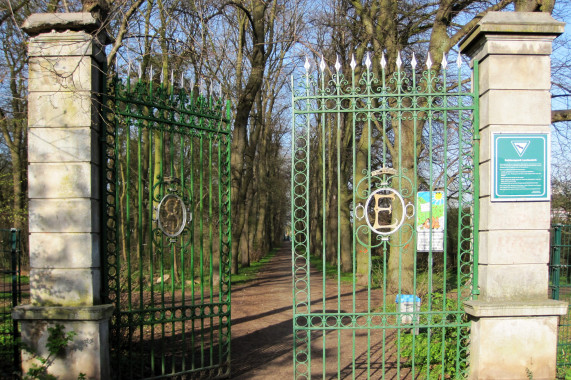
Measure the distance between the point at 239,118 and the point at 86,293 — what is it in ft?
34.5

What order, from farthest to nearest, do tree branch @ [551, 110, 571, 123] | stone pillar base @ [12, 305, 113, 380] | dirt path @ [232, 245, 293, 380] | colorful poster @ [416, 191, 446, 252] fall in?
tree branch @ [551, 110, 571, 123] < colorful poster @ [416, 191, 446, 252] < dirt path @ [232, 245, 293, 380] < stone pillar base @ [12, 305, 113, 380]

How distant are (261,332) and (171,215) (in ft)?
14.4

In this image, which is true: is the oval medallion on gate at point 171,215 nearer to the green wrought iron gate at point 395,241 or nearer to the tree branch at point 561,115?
the green wrought iron gate at point 395,241

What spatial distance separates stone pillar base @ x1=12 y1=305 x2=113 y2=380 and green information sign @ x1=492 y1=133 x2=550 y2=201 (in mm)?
4280

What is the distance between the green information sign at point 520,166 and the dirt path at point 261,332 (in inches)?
145

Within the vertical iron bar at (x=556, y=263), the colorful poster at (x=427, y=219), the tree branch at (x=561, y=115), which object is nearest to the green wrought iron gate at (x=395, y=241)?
the colorful poster at (x=427, y=219)

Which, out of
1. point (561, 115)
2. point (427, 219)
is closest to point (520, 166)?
point (427, 219)

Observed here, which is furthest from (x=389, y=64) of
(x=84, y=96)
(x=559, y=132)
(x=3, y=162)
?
(x=3, y=162)

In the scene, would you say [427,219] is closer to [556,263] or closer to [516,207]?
[556,263]

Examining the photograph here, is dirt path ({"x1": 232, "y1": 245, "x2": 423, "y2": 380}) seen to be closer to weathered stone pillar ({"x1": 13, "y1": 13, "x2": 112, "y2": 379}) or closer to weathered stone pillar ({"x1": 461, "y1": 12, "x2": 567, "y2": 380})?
weathered stone pillar ({"x1": 461, "y1": 12, "x2": 567, "y2": 380})

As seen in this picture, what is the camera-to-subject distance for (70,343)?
4.99m

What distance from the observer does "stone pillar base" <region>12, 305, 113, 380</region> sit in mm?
4973

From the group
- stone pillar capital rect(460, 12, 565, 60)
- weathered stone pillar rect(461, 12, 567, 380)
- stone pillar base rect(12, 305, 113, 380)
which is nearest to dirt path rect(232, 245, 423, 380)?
weathered stone pillar rect(461, 12, 567, 380)

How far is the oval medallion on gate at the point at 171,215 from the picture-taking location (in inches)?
236
